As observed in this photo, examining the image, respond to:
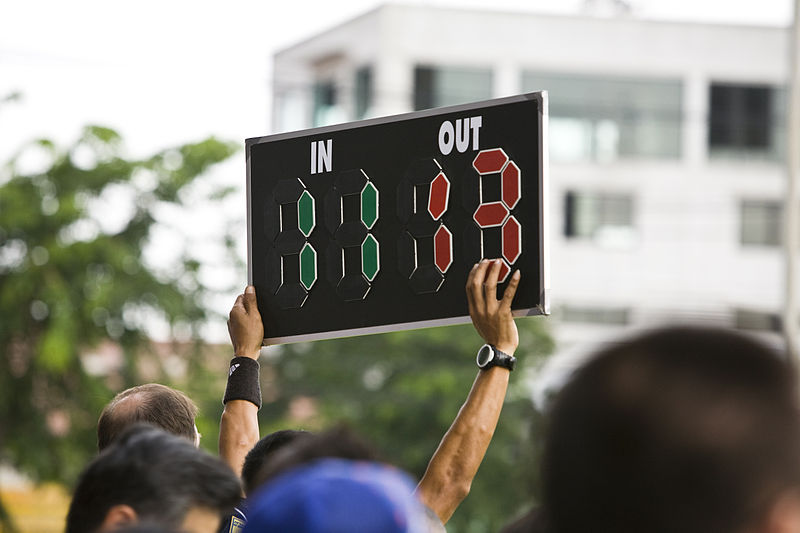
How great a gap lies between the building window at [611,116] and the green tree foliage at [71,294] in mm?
17771

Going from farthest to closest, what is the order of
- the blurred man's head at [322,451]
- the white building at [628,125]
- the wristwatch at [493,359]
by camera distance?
the white building at [628,125] < the wristwatch at [493,359] < the blurred man's head at [322,451]

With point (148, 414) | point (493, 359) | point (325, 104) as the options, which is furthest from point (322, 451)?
point (325, 104)

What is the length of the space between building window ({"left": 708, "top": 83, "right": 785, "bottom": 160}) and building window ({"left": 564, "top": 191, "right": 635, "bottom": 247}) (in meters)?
2.98

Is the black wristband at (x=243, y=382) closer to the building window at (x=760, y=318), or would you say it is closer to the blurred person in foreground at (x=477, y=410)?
the blurred person in foreground at (x=477, y=410)

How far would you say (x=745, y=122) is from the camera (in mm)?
37094

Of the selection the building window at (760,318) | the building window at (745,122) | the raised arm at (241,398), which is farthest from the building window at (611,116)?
the raised arm at (241,398)

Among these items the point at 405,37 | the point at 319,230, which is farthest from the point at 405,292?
A: the point at 405,37

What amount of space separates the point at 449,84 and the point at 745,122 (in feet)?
27.3

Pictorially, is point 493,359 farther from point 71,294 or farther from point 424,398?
point 424,398

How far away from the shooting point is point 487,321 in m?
3.66

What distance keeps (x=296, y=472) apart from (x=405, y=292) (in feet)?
8.79

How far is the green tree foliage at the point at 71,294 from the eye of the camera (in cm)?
1917

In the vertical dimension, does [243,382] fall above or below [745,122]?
below

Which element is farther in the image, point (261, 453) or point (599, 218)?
point (599, 218)
